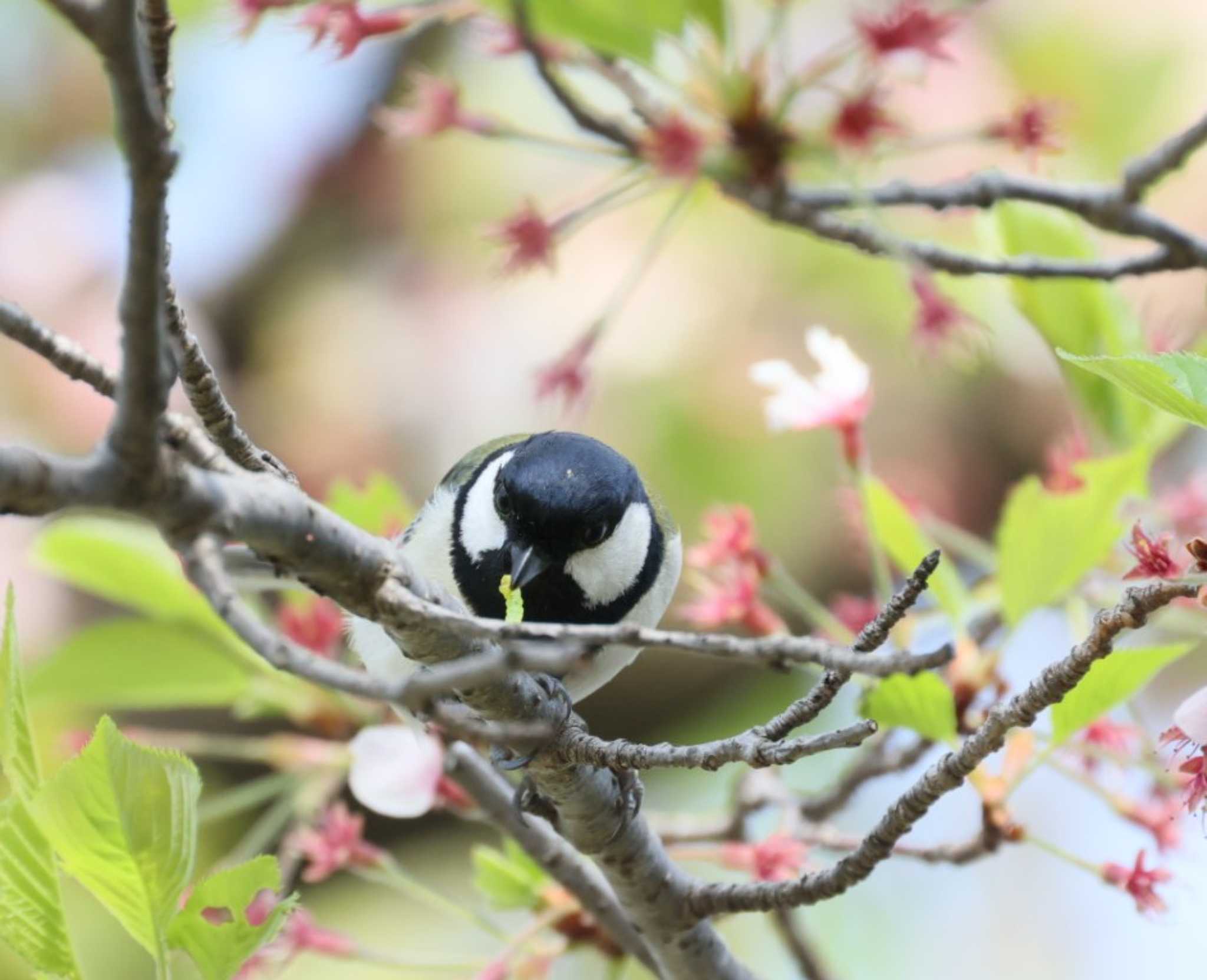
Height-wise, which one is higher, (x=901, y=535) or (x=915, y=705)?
(x=901, y=535)

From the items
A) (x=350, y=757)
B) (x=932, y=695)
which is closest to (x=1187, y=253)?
(x=932, y=695)

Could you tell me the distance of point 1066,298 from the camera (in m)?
1.54

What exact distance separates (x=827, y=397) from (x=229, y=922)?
0.76 m

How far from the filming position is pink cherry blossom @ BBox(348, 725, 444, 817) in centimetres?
131

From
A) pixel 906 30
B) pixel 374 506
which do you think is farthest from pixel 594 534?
pixel 906 30

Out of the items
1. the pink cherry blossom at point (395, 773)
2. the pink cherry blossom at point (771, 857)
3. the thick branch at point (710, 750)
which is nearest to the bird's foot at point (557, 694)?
the thick branch at point (710, 750)

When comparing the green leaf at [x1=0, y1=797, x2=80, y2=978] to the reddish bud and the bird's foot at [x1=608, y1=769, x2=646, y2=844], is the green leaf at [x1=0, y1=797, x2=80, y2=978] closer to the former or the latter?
the bird's foot at [x1=608, y1=769, x2=646, y2=844]

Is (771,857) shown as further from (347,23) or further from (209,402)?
(347,23)

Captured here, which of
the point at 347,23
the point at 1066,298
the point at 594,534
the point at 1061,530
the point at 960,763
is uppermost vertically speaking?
the point at 347,23

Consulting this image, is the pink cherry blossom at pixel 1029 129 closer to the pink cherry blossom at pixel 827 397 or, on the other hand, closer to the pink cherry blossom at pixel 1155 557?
the pink cherry blossom at pixel 827 397

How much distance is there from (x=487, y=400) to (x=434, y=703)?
2431 mm

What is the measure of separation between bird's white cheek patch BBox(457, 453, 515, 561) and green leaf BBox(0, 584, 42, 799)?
66 centimetres

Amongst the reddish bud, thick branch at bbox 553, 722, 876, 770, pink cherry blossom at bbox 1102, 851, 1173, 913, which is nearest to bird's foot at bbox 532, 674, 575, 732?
thick branch at bbox 553, 722, 876, 770

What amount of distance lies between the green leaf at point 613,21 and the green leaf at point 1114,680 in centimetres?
73
